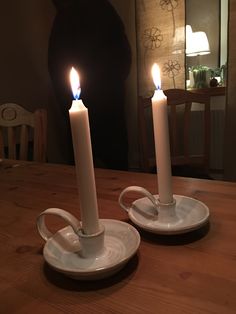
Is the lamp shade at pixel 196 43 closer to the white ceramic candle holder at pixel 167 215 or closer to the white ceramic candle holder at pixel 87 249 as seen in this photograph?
the white ceramic candle holder at pixel 167 215

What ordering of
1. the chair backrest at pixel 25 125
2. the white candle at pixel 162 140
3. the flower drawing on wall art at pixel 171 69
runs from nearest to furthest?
the white candle at pixel 162 140, the chair backrest at pixel 25 125, the flower drawing on wall art at pixel 171 69

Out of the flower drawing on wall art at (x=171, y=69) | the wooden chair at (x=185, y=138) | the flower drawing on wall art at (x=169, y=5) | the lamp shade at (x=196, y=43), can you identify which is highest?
the flower drawing on wall art at (x=169, y=5)

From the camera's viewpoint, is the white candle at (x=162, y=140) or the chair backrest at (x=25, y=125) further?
the chair backrest at (x=25, y=125)

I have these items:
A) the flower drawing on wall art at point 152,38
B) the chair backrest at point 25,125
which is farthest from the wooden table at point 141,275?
the flower drawing on wall art at point 152,38

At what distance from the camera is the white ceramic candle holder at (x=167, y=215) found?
49 cm

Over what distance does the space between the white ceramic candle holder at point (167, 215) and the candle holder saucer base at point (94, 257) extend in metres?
0.05

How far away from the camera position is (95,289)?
387 millimetres

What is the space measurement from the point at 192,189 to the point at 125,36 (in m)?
1.93

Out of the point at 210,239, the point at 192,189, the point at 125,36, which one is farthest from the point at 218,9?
the point at 210,239

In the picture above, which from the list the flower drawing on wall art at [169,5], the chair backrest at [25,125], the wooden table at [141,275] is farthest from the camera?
the flower drawing on wall art at [169,5]

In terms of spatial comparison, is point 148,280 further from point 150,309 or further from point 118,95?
point 118,95

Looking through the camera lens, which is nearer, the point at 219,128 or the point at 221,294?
the point at 221,294

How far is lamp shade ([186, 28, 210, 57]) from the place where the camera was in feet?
7.37

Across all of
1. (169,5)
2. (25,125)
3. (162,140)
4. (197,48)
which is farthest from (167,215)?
(169,5)
